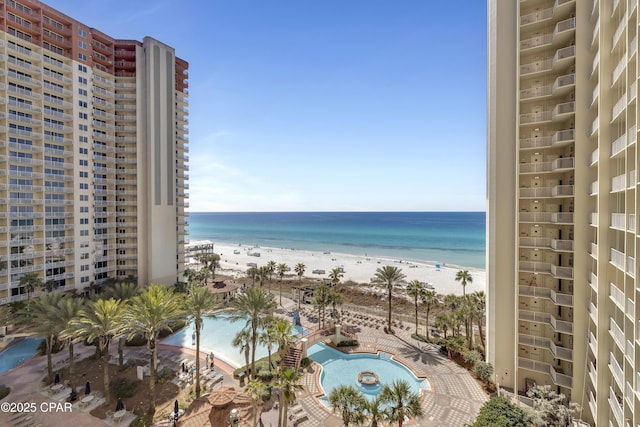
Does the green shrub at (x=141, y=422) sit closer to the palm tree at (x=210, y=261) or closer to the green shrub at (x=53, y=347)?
the green shrub at (x=53, y=347)

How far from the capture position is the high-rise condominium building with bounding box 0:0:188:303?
37656 millimetres

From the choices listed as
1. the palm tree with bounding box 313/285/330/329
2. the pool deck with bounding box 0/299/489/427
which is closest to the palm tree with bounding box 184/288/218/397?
the pool deck with bounding box 0/299/489/427

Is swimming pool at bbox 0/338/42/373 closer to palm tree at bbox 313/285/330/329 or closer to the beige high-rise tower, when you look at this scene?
palm tree at bbox 313/285/330/329

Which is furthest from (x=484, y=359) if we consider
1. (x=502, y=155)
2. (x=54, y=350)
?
(x=54, y=350)

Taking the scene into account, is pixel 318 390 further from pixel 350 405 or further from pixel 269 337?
pixel 350 405

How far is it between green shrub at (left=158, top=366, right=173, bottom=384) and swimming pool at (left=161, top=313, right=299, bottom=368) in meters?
4.88

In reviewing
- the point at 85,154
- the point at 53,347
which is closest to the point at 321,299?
the point at 53,347

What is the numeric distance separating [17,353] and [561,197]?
54.5 meters

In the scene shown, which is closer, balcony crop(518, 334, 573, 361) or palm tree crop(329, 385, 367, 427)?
palm tree crop(329, 385, 367, 427)

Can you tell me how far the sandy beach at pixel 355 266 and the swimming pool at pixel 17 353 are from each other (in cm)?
4229

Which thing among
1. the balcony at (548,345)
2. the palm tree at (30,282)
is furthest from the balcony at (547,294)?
the palm tree at (30,282)

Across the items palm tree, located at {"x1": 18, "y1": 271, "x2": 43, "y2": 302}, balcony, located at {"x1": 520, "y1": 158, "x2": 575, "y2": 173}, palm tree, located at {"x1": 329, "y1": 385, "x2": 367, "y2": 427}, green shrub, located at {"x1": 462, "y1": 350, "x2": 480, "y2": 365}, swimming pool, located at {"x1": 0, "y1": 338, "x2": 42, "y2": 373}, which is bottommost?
swimming pool, located at {"x1": 0, "y1": 338, "x2": 42, "y2": 373}

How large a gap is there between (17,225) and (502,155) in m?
59.1

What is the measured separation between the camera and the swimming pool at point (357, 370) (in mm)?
24375
